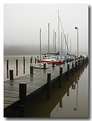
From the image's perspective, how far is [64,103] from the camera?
2725 mm

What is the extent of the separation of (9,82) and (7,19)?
1.02 m

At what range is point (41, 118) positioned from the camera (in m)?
2.33

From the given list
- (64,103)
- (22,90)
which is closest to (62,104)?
(64,103)

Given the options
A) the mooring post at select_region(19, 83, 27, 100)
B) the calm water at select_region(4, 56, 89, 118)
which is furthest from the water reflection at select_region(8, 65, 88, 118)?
the mooring post at select_region(19, 83, 27, 100)

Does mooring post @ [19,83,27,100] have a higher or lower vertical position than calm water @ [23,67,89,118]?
higher

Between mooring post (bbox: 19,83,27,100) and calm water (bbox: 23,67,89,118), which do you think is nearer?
calm water (bbox: 23,67,89,118)

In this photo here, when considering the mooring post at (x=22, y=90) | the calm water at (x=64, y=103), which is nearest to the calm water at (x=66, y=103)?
the calm water at (x=64, y=103)

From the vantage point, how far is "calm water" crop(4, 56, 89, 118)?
2.38 meters

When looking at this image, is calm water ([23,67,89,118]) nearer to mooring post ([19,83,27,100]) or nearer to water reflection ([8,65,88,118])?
water reflection ([8,65,88,118])

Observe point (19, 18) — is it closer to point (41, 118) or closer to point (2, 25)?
point (2, 25)

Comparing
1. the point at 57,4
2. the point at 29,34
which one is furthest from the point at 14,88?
the point at 57,4

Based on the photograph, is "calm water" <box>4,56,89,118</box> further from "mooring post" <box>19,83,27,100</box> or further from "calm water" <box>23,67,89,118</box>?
"mooring post" <box>19,83,27,100</box>

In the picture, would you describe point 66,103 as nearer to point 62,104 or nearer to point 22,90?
point 62,104

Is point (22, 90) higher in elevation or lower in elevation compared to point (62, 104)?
higher
